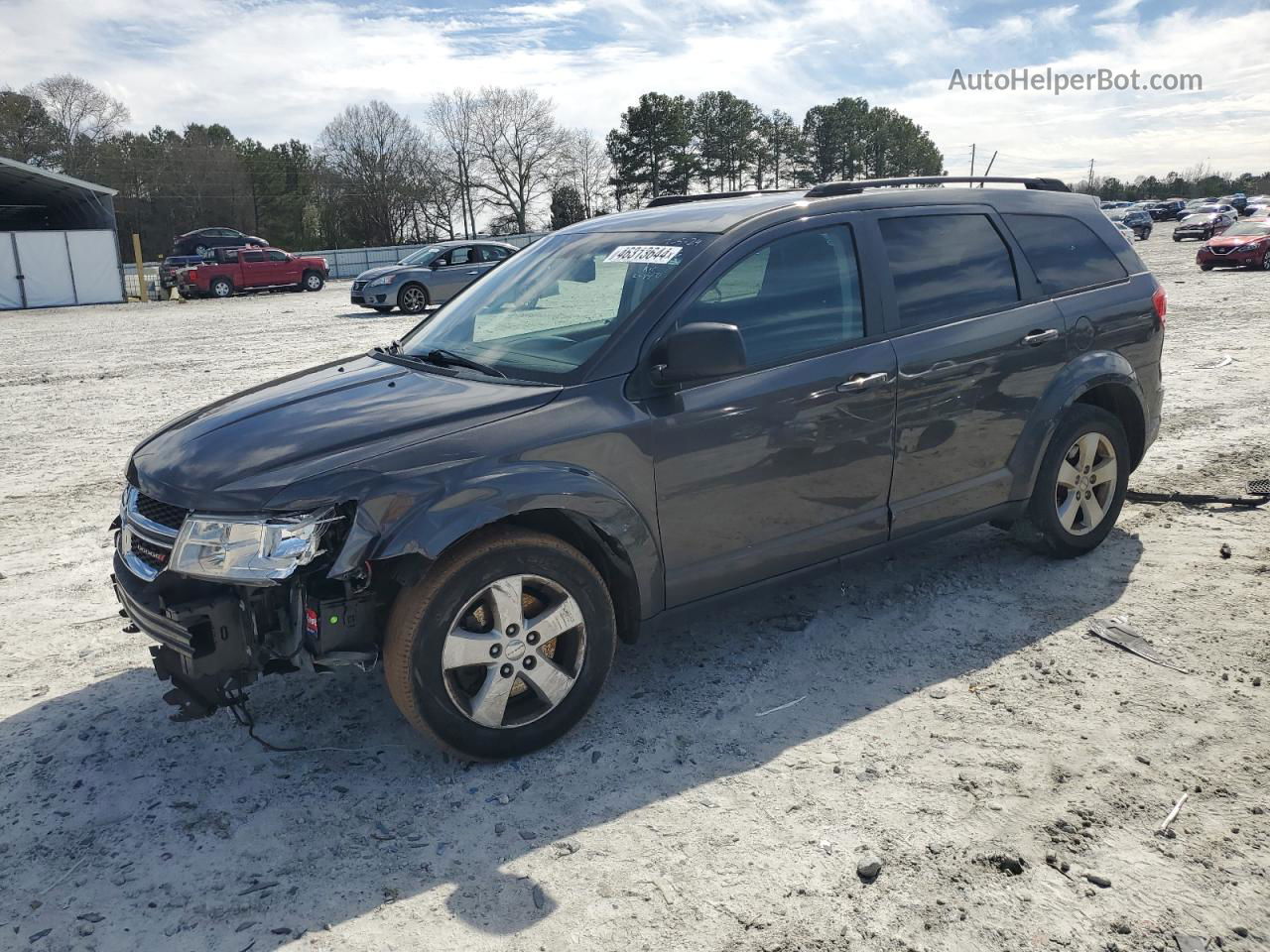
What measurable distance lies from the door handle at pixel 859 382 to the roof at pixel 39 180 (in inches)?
1548

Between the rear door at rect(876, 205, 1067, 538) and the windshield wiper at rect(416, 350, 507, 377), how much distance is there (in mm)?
1749

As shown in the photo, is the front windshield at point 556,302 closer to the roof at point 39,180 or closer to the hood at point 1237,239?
the hood at point 1237,239

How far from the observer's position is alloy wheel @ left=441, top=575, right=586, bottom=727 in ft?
10.9

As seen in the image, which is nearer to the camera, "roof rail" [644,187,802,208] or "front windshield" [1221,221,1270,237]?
"roof rail" [644,187,802,208]

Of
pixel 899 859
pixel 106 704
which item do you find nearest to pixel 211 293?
pixel 106 704

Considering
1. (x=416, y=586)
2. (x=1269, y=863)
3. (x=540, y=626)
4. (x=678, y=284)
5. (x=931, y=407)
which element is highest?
(x=678, y=284)

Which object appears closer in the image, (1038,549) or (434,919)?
(434,919)

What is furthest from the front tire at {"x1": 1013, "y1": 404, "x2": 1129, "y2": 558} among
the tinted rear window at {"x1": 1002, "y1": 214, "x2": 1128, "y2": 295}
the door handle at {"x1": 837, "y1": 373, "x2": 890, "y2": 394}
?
the door handle at {"x1": 837, "y1": 373, "x2": 890, "y2": 394}

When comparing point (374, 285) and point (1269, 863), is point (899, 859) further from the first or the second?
point (374, 285)

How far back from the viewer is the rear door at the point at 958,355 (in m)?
4.36

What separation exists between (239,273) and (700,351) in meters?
35.3

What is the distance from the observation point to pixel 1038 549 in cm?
530

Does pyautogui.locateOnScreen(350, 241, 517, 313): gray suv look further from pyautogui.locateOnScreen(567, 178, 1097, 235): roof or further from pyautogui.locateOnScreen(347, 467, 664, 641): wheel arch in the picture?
pyautogui.locateOnScreen(347, 467, 664, 641): wheel arch

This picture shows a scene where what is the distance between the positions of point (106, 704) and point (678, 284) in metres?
2.86
